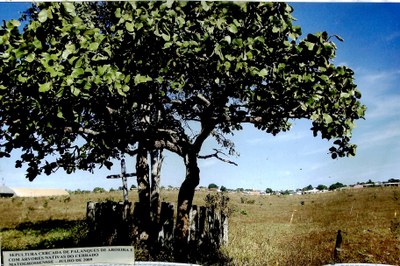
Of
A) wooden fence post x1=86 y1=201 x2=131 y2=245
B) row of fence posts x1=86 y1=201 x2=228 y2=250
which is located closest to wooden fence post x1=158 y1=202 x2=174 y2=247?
row of fence posts x1=86 y1=201 x2=228 y2=250

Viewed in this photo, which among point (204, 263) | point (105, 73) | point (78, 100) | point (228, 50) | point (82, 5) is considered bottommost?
point (204, 263)

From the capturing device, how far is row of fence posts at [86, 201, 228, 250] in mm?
11766

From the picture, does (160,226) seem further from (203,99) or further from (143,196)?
(203,99)

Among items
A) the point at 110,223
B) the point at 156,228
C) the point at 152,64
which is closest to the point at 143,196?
the point at 156,228

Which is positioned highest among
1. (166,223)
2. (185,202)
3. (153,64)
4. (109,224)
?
(153,64)

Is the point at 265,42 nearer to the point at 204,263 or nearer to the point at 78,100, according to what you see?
the point at 78,100

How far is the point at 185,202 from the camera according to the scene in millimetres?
8352

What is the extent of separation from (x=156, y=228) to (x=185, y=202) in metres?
3.95

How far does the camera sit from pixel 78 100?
5105 millimetres

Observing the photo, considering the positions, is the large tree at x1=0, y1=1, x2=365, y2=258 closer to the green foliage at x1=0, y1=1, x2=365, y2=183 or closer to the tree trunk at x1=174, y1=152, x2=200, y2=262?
the green foliage at x1=0, y1=1, x2=365, y2=183

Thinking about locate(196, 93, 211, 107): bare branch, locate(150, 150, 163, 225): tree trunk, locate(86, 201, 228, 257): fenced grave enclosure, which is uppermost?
locate(196, 93, 211, 107): bare branch

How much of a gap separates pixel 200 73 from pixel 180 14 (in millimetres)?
1164

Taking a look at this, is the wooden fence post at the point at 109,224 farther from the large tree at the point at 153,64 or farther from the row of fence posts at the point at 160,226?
the large tree at the point at 153,64

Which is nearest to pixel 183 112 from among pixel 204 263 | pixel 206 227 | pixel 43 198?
pixel 204 263
